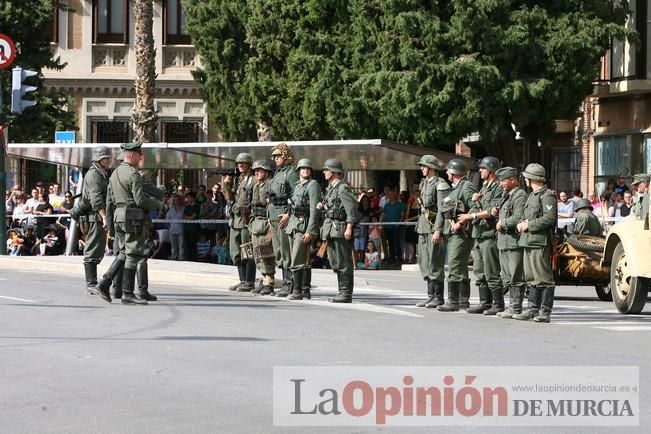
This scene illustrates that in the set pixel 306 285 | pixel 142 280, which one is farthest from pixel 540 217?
pixel 142 280

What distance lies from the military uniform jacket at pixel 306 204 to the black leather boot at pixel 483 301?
2.44 m

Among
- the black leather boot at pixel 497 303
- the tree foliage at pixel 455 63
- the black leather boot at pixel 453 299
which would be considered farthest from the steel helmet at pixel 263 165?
the tree foliage at pixel 455 63

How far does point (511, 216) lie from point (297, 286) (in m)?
3.73

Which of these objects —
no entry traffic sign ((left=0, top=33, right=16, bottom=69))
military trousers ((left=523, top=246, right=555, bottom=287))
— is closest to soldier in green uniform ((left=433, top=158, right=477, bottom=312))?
military trousers ((left=523, top=246, right=555, bottom=287))

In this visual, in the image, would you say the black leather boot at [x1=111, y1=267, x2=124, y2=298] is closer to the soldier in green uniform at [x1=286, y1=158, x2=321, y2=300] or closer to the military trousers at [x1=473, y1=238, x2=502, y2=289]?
the soldier in green uniform at [x1=286, y1=158, x2=321, y2=300]

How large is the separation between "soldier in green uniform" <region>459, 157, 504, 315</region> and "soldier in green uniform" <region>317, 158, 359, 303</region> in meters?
1.75

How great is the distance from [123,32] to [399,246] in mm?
19877

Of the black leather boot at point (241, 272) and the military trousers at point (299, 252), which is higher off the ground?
the military trousers at point (299, 252)

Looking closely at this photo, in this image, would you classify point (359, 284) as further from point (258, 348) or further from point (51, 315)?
point (258, 348)

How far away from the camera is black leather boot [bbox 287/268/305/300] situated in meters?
19.6

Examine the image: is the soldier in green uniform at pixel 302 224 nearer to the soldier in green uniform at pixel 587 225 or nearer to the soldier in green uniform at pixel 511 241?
the soldier in green uniform at pixel 511 241

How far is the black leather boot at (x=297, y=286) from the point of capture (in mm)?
19609

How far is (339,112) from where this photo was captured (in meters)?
33.7

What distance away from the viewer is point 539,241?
16578 millimetres
